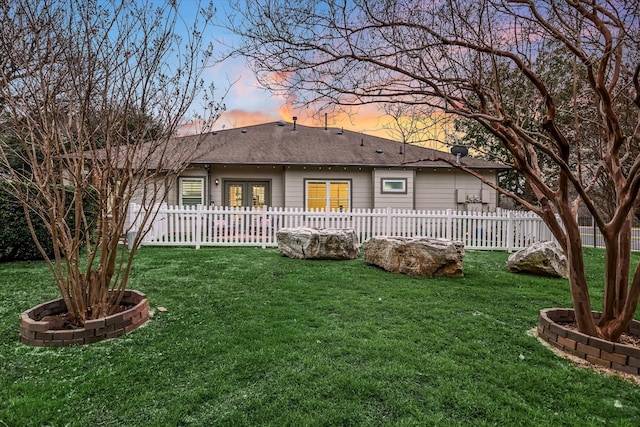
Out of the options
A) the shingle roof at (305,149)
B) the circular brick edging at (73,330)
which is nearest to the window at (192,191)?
the shingle roof at (305,149)

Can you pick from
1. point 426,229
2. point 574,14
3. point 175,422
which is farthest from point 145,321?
point 426,229

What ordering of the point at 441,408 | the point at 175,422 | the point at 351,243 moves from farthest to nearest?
1. the point at 351,243
2. the point at 441,408
3. the point at 175,422

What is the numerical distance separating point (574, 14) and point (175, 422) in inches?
179

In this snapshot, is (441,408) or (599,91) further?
(599,91)

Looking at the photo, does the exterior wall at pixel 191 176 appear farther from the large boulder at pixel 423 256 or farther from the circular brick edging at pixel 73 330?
the circular brick edging at pixel 73 330

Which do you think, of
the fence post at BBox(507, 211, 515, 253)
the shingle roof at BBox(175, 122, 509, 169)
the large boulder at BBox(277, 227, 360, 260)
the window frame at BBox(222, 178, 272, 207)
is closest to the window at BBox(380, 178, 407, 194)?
the shingle roof at BBox(175, 122, 509, 169)

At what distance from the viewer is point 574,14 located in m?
3.05

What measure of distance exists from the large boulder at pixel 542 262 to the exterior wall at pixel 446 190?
238 inches

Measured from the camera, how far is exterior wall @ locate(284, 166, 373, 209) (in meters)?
11.8

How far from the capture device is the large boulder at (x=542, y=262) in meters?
5.87

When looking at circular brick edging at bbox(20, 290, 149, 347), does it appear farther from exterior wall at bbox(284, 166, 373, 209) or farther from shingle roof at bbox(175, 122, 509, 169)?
exterior wall at bbox(284, 166, 373, 209)

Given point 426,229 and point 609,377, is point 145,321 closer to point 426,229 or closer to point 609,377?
point 609,377

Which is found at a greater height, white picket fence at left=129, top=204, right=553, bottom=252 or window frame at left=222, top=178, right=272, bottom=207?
window frame at left=222, top=178, right=272, bottom=207

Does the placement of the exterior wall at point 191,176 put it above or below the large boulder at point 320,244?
above
